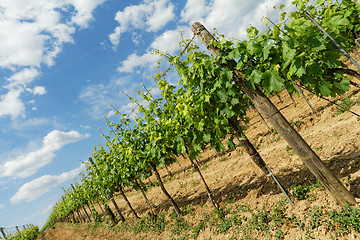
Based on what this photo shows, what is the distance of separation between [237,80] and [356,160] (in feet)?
10.2

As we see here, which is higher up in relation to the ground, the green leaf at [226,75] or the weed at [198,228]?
the green leaf at [226,75]

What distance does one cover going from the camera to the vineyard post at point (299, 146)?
10.1ft

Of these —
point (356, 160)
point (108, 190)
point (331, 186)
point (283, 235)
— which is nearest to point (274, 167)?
point (356, 160)

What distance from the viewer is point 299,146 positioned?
317cm

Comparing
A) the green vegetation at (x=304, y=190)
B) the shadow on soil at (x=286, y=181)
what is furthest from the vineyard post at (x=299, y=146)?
the green vegetation at (x=304, y=190)

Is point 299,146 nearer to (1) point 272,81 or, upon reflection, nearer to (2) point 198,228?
(1) point 272,81

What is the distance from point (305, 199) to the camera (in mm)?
4008

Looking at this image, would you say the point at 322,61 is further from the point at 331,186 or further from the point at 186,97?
the point at 186,97

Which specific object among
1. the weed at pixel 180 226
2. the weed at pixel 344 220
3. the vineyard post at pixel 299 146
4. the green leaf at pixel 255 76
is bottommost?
the weed at pixel 344 220

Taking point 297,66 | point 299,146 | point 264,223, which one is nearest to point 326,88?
point 297,66

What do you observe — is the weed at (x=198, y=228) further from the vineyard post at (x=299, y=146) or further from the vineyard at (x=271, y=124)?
the vineyard post at (x=299, y=146)

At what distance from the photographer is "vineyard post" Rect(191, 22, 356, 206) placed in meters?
3.07

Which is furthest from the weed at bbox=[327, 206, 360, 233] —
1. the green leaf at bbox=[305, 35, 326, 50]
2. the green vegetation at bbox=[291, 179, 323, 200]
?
the green leaf at bbox=[305, 35, 326, 50]

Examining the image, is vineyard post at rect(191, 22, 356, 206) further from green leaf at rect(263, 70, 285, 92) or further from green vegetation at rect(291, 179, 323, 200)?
green vegetation at rect(291, 179, 323, 200)
